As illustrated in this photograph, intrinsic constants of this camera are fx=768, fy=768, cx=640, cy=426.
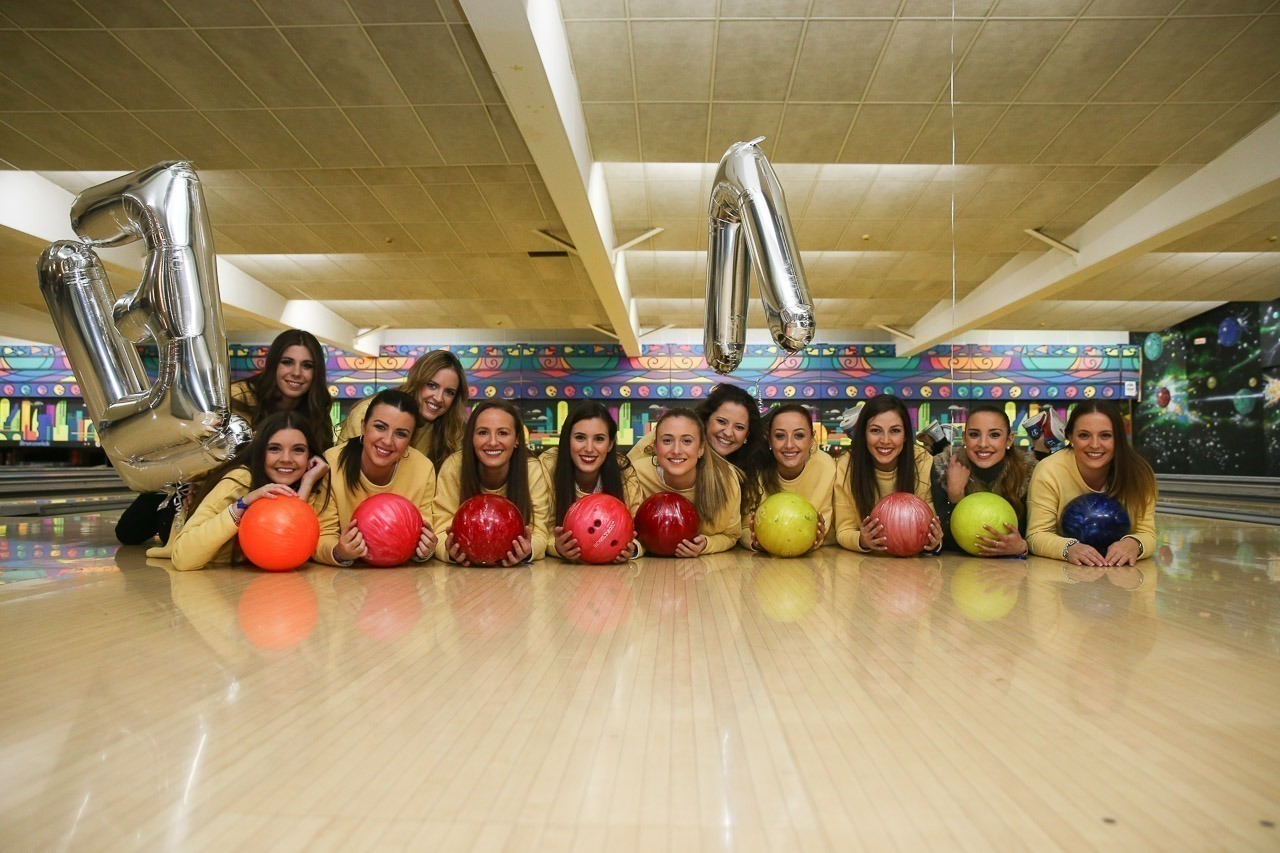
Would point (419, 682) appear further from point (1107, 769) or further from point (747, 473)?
point (747, 473)

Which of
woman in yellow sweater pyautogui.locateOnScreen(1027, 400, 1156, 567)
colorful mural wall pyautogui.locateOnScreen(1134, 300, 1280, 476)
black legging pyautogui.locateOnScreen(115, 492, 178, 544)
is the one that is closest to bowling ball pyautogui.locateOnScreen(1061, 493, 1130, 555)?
woman in yellow sweater pyautogui.locateOnScreen(1027, 400, 1156, 567)

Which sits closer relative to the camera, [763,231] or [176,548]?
[763,231]

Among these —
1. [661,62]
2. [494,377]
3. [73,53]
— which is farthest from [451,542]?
[494,377]

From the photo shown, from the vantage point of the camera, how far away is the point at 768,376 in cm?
1185

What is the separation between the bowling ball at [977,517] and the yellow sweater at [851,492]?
0.61ft

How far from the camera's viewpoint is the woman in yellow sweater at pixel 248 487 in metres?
2.53

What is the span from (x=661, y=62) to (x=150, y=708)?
400 centimetres

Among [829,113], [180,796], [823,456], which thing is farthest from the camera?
[829,113]

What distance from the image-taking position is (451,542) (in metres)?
2.68

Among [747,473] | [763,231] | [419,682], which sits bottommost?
[419,682]

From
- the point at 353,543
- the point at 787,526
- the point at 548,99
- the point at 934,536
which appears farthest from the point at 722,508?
the point at 548,99

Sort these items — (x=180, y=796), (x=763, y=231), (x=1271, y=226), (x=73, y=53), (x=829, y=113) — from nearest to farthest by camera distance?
(x=180, y=796)
(x=763, y=231)
(x=73, y=53)
(x=829, y=113)
(x=1271, y=226)

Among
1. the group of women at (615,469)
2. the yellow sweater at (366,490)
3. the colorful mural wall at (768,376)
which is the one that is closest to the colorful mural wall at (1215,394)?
the colorful mural wall at (768,376)

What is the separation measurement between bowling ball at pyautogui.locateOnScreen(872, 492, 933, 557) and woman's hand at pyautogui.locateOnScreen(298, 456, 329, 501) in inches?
81.7
